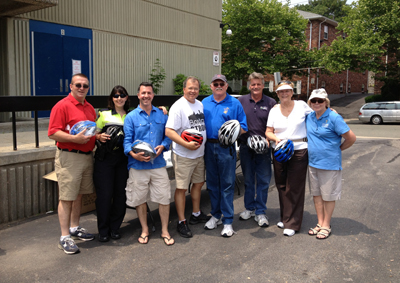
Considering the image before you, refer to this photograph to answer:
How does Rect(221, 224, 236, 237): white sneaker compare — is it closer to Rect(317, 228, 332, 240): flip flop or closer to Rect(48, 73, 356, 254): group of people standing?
Rect(48, 73, 356, 254): group of people standing

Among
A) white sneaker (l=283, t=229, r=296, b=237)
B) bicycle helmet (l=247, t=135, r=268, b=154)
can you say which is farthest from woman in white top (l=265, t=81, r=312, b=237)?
bicycle helmet (l=247, t=135, r=268, b=154)

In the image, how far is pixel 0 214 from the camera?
5094mm

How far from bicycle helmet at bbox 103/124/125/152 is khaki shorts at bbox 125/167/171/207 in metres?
0.37

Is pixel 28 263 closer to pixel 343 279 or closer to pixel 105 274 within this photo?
pixel 105 274

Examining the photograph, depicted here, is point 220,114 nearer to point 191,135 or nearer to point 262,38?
point 191,135

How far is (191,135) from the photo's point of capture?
15.0 ft

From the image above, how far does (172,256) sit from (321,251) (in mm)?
1803

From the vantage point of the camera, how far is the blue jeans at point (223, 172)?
4930mm

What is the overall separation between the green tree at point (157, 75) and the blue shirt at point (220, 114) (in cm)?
1217

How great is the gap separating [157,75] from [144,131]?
12.9 metres

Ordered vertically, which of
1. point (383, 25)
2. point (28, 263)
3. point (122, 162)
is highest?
point (383, 25)

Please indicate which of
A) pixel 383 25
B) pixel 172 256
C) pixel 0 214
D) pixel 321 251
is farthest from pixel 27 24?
pixel 383 25

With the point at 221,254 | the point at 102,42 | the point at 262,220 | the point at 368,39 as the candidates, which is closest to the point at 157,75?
the point at 102,42

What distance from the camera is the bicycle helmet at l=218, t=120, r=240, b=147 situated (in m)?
4.61
